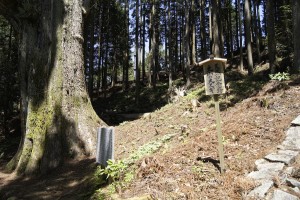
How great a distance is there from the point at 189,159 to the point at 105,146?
164 cm

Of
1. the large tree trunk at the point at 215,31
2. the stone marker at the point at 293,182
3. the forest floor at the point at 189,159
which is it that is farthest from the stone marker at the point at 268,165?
the large tree trunk at the point at 215,31

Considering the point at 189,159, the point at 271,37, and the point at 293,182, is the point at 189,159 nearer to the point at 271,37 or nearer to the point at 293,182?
the point at 293,182

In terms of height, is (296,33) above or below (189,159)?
above

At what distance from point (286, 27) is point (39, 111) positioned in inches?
616

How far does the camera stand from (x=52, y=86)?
8.43 m

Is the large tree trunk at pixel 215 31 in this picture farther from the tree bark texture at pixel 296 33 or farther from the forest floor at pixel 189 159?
the forest floor at pixel 189 159

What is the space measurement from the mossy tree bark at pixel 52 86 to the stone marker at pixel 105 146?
8.99 feet

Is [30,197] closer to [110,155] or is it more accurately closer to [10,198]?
[10,198]

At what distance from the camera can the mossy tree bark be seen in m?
8.02

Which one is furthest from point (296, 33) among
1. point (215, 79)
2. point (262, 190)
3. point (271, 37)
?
point (262, 190)

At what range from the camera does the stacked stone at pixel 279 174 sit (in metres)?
4.21

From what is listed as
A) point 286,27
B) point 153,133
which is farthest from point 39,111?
point 286,27

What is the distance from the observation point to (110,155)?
5.40m

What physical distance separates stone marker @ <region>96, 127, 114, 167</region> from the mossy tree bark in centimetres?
274
